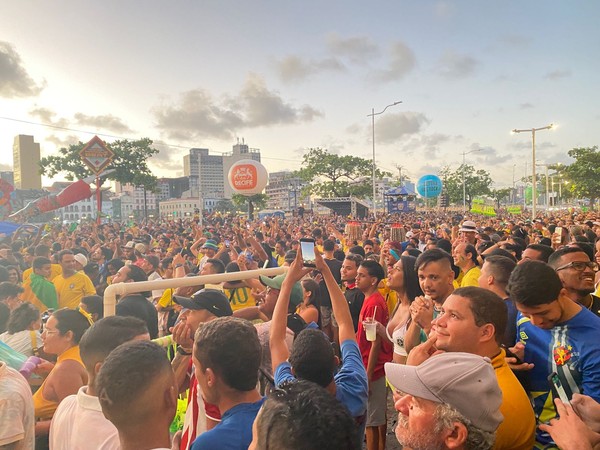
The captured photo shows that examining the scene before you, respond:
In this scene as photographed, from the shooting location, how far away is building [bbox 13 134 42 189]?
89.1 metres

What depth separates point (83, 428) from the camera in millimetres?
2045

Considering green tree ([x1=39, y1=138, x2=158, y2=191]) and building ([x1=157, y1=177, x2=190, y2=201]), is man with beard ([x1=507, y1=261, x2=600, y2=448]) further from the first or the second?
building ([x1=157, y1=177, x2=190, y2=201])

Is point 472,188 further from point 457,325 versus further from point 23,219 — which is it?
point 457,325

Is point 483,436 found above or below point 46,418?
above

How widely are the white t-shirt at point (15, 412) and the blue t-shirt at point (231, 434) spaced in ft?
4.23

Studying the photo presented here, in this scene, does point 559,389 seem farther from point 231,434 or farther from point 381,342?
point 231,434

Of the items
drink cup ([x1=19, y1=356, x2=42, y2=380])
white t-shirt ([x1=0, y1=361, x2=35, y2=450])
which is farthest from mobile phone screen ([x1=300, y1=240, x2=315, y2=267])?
drink cup ([x1=19, y1=356, x2=42, y2=380])

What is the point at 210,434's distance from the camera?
172cm

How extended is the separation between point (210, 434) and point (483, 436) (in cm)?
110

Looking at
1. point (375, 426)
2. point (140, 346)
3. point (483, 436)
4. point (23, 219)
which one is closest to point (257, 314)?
point (375, 426)

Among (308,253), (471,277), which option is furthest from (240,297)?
(471,277)

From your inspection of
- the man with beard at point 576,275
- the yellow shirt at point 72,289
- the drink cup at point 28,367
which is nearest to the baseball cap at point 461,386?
the man with beard at point 576,275

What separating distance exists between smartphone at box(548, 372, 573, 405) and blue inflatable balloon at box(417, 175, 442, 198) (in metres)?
34.5

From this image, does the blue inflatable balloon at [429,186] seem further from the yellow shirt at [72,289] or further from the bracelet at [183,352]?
the bracelet at [183,352]
